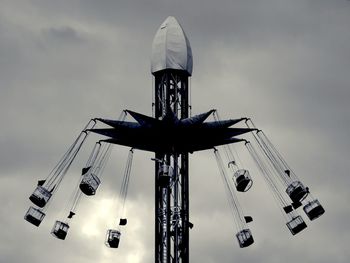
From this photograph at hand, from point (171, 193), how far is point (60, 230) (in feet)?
30.1

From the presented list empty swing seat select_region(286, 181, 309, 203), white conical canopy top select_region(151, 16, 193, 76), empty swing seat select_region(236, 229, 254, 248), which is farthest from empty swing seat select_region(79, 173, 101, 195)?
empty swing seat select_region(286, 181, 309, 203)

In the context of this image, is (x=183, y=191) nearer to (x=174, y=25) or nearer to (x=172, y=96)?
(x=172, y=96)

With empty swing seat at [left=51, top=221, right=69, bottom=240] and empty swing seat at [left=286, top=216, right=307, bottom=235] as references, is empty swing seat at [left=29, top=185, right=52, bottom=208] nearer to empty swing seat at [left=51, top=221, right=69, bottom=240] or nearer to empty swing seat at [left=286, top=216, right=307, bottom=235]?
empty swing seat at [left=51, top=221, right=69, bottom=240]

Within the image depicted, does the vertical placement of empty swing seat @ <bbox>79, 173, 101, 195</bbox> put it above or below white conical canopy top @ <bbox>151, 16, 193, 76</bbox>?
below

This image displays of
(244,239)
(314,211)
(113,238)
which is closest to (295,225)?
(314,211)

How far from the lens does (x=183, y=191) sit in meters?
86.6

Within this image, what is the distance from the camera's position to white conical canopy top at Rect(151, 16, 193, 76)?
89812 millimetres

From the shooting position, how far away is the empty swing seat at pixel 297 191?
8262cm

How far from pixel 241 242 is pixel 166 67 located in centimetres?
1555

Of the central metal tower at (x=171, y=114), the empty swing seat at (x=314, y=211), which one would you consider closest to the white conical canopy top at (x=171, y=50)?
the central metal tower at (x=171, y=114)

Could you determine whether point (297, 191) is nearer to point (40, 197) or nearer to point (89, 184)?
point (89, 184)

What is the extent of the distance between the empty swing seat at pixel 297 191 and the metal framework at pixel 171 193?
333 inches

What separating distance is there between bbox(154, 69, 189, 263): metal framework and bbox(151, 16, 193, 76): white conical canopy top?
0.61 metres

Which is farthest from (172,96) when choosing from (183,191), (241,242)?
(241,242)
